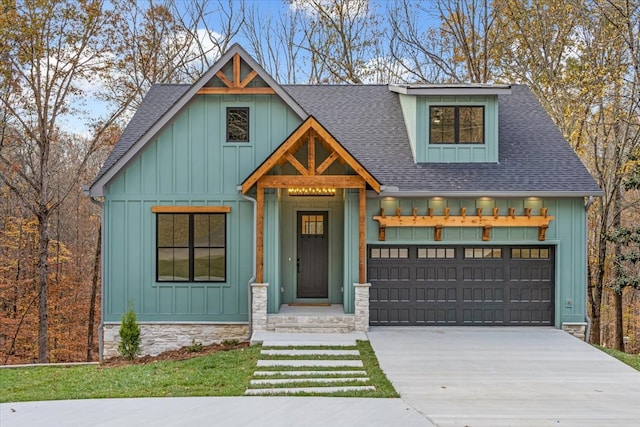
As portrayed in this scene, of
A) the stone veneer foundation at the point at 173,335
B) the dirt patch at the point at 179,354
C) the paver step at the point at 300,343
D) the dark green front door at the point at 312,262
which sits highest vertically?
the dark green front door at the point at 312,262

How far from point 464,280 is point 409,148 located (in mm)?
3541

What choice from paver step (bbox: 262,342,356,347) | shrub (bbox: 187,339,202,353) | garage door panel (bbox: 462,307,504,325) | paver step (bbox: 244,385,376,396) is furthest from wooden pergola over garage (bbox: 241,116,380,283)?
paver step (bbox: 244,385,376,396)

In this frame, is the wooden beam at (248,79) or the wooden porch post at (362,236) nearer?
the wooden porch post at (362,236)

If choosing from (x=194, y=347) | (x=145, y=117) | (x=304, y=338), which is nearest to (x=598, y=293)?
(x=304, y=338)

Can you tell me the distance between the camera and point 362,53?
21.9m

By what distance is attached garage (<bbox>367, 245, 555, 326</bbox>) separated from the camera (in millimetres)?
11648

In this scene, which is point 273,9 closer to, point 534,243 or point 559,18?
point 559,18

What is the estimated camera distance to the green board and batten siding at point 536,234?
37.7ft

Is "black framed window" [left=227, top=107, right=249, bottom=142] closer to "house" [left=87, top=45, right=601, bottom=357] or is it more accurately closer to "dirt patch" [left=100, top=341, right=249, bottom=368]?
"house" [left=87, top=45, right=601, bottom=357]

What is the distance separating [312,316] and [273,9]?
56.2 feet

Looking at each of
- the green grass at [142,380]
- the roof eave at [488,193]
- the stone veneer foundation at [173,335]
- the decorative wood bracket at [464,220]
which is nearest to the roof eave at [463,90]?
the roof eave at [488,193]

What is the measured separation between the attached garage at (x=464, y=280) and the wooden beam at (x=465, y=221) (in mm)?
615

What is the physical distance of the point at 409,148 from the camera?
12664 mm

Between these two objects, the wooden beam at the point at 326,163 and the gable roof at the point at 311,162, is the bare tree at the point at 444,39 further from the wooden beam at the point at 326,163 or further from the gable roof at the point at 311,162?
the wooden beam at the point at 326,163
